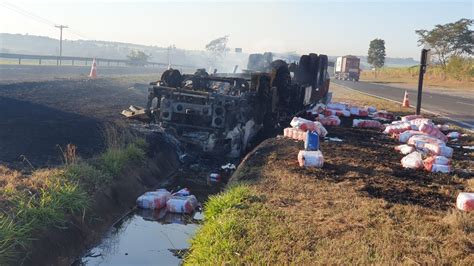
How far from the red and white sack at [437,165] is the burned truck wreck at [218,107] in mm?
4005

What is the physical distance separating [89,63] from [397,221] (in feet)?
165

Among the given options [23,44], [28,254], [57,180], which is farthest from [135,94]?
[23,44]

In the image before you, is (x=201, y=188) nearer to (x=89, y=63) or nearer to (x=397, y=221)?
(x=397, y=221)

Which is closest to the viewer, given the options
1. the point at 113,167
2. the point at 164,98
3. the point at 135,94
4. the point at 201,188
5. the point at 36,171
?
the point at 36,171

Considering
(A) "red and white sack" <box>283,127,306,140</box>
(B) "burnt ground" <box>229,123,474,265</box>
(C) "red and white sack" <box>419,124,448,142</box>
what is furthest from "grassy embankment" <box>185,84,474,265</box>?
(C) "red and white sack" <box>419,124,448,142</box>

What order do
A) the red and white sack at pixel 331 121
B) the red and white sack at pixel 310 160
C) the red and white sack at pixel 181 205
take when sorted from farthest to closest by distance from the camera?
1. the red and white sack at pixel 331 121
2. the red and white sack at pixel 310 160
3. the red and white sack at pixel 181 205

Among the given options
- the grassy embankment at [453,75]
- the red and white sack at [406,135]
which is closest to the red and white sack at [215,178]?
the red and white sack at [406,135]

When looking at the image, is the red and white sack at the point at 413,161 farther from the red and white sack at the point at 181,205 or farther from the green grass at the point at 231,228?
the red and white sack at the point at 181,205

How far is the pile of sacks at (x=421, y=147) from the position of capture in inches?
325

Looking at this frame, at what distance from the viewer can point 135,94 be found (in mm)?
21281

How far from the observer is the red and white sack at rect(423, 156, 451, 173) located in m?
8.08

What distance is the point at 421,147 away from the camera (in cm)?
941

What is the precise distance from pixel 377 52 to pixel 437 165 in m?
67.0

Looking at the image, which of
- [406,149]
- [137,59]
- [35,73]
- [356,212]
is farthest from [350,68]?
[356,212]
